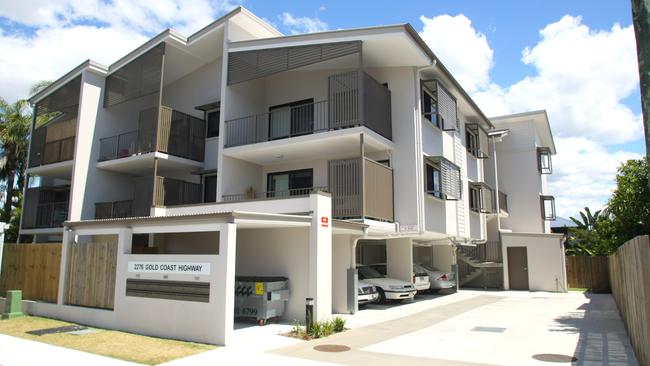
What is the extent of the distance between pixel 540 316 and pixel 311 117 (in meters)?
10.6

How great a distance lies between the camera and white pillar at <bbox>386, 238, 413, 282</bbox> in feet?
64.5

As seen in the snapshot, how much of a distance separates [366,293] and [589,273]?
16.4 m

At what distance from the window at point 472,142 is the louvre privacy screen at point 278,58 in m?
11.3

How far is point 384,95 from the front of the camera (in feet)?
57.4

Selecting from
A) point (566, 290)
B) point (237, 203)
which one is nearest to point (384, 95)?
point (237, 203)

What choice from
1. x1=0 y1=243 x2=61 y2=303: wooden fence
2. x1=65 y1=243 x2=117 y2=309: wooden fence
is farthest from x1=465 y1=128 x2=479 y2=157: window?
x1=0 y1=243 x2=61 y2=303: wooden fence

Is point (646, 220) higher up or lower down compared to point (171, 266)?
higher up

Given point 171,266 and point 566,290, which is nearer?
point 171,266

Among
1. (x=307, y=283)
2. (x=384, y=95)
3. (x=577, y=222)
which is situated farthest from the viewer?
(x=577, y=222)

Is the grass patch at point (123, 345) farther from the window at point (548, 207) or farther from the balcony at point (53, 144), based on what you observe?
the window at point (548, 207)

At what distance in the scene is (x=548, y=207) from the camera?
3130 centimetres

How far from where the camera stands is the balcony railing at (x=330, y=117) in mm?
15938

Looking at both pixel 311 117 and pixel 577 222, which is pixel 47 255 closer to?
pixel 311 117

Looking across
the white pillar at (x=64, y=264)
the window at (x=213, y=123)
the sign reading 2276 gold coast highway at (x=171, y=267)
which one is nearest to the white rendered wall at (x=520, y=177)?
the window at (x=213, y=123)
